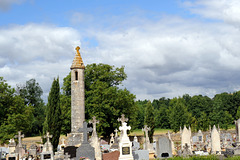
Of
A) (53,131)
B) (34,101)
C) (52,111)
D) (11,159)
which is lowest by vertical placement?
(11,159)

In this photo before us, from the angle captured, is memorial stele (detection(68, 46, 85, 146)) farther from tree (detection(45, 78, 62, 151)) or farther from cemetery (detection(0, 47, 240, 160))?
tree (detection(45, 78, 62, 151))

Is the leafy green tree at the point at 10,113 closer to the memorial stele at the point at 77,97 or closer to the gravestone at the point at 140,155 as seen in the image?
the memorial stele at the point at 77,97

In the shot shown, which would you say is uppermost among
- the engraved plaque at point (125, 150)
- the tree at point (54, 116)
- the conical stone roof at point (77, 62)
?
the conical stone roof at point (77, 62)

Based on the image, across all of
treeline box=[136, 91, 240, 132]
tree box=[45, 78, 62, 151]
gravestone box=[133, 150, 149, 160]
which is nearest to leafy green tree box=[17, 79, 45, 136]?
treeline box=[136, 91, 240, 132]

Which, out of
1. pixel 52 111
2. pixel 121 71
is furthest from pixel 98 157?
pixel 121 71

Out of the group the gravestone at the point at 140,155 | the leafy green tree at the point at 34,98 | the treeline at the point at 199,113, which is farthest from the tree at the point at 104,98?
the leafy green tree at the point at 34,98

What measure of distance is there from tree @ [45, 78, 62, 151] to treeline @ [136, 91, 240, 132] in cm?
1987

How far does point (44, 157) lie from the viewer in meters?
18.4

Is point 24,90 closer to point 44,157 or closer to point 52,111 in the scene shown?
point 52,111

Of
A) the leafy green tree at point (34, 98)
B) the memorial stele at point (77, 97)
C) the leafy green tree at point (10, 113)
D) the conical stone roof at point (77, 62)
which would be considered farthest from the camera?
the leafy green tree at point (34, 98)

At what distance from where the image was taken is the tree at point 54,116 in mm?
27916

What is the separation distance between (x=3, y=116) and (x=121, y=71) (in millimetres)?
15931

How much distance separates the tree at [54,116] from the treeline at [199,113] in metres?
19.9

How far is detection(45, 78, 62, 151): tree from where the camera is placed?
2792 cm
